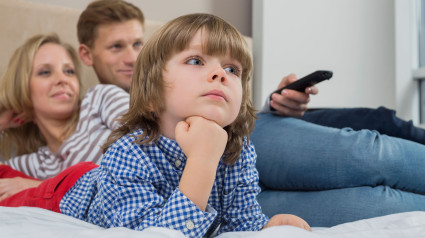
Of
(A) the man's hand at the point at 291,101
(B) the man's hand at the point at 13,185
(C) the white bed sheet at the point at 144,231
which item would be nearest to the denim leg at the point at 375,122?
(A) the man's hand at the point at 291,101

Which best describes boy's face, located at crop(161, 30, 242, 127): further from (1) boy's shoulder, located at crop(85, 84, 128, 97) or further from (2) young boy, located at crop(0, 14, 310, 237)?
(1) boy's shoulder, located at crop(85, 84, 128, 97)

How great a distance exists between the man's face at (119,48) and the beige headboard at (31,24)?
18 centimetres

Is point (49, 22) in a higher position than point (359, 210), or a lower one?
higher

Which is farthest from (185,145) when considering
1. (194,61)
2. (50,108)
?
(50,108)

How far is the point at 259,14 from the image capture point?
2.20m

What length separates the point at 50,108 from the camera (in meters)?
1.42

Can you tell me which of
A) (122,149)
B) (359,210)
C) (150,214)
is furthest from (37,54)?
(359,210)

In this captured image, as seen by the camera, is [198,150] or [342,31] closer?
[198,150]

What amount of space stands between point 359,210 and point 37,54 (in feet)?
3.63

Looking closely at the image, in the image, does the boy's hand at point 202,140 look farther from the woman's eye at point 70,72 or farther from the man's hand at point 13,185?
the woman's eye at point 70,72

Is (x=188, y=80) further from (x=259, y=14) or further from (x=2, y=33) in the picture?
(x=259, y=14)

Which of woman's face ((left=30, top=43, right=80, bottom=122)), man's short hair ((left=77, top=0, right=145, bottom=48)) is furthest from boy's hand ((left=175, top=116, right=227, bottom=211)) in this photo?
man's short hair ((left=77, top=0, right=145, bottom=48))

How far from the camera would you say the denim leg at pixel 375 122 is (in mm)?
1208

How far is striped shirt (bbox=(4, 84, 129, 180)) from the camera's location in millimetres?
1294
